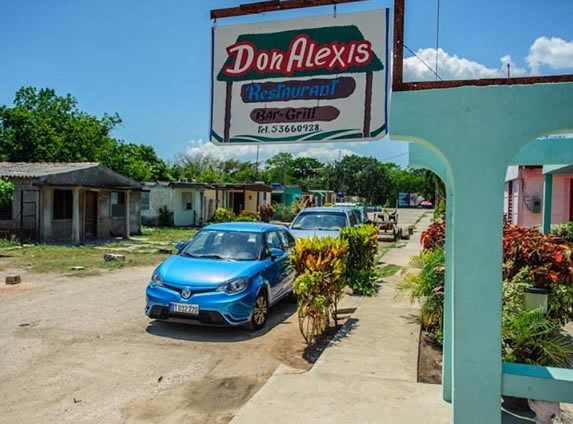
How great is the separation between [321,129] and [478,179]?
3.97 feet

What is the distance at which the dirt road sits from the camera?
176 inches

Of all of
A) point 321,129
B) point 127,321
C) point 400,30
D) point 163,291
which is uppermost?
point 400,30

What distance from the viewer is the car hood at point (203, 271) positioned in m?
6.87

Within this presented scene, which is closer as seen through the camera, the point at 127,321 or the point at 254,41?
the point at 254,41

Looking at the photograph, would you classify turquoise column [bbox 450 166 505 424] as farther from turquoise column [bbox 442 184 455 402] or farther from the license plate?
the license plate

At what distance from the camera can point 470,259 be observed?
3.09 meters

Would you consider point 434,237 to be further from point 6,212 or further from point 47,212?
point 6,212

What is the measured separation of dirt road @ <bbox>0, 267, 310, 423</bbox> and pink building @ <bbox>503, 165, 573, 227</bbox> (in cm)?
1070

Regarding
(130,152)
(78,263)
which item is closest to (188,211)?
(130,152)

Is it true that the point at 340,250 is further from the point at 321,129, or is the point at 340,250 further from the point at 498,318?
the point at 498,318

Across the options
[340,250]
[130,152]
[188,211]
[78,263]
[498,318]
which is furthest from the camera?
[130,152]

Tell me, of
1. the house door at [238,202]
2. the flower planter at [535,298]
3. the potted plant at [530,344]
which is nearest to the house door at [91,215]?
the house door at [238,202]

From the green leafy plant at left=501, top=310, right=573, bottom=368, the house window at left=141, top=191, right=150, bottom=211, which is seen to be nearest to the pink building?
the green leafy plant at left=501, top=310, right=573, bottom=368

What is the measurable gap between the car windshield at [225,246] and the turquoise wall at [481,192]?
4.87 metres
